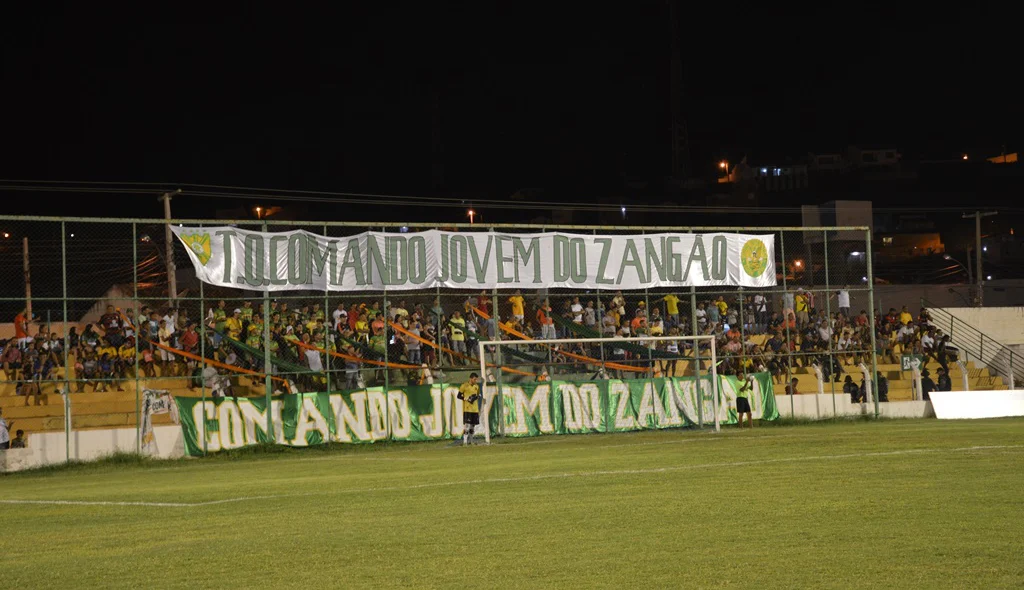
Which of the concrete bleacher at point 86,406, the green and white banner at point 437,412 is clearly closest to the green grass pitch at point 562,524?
the green and white banner at point 437,412

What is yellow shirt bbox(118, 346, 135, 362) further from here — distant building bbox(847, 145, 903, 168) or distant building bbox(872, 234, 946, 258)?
distant building bbox(847, 145, 903, 168)

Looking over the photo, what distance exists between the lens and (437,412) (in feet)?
98.4

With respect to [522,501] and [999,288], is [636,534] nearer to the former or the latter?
[522,501]

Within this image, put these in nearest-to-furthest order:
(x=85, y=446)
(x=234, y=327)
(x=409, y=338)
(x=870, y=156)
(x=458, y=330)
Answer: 1. (x=85, y=446)
2. (x=234, y=327)
3. (x=409, y=338)
4. (x=458, y=330)
5. (x=870, y=156)

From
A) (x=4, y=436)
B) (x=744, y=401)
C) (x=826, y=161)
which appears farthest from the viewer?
(x=826, y=161)

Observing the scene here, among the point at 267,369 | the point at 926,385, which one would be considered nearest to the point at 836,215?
the point at 926,385

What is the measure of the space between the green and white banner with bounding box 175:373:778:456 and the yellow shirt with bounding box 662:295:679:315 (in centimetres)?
233

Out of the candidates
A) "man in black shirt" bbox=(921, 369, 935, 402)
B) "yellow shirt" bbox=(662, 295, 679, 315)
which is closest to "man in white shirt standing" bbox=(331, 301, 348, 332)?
"yellow shirt" bbox=(662, 295, 679, 315)

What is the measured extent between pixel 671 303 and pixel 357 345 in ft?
32.1

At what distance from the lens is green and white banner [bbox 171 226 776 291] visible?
28.5 m

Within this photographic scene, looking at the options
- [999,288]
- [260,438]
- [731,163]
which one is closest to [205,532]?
[260,438]

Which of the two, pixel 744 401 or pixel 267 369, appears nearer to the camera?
pixel 267 369

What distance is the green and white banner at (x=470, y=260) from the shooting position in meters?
28.5

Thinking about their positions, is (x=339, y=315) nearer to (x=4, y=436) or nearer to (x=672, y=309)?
(x=4, y=436)
